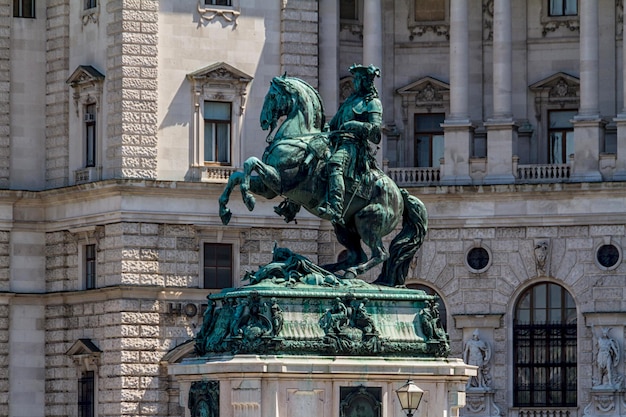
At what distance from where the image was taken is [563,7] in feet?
250

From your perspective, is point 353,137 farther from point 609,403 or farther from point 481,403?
point 481,403

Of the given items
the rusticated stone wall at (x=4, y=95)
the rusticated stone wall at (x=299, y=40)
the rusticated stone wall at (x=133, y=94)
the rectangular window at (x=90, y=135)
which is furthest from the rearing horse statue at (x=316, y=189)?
the rusticated stone wall at (x=4, y=95)

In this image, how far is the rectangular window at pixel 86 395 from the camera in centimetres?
7319

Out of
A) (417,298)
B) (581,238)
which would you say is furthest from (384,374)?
(581,238)

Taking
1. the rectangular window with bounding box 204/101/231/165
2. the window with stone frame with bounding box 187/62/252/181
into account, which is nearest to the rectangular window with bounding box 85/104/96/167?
the window with stone frame with bounding box 187/62/252/181

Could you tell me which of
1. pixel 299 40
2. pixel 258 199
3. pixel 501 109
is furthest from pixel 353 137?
pixel 299 40

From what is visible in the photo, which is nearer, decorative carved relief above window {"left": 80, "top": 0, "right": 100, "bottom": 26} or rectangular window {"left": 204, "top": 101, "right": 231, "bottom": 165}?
rectangular window {"left": 204, "top": 101, "right": 231, "bottom": 165}

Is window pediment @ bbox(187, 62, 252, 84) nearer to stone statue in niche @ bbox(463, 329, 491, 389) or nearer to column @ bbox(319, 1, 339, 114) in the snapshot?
column @ bbox(319, 1, 339, 114)

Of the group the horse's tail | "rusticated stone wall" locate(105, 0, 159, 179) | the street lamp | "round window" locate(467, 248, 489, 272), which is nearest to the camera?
the street lamp

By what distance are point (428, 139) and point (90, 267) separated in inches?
443

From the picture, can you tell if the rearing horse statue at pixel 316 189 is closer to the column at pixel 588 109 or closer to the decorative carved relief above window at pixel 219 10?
the column at pixel 588 109

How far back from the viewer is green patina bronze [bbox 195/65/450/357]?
38.5 metres

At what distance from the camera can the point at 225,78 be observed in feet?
243

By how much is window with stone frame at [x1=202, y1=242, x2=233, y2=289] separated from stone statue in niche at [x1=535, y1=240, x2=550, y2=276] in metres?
9.02
